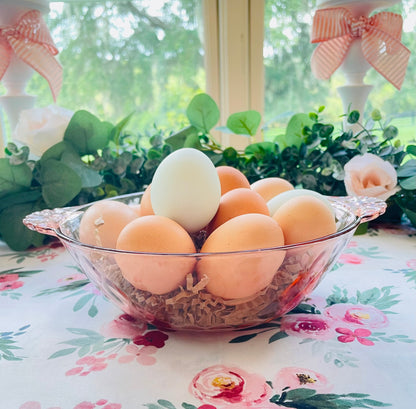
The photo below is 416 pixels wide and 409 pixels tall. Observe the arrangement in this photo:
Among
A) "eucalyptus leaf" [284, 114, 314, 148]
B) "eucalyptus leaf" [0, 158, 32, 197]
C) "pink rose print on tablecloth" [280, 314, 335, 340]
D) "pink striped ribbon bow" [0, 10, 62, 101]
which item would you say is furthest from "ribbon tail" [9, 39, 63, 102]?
"pink rose print on tablecloth" [280, 314, 335, 340]

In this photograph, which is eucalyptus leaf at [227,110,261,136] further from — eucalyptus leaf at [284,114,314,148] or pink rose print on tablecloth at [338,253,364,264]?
pink rose print on tablecloth at [338,253,364,264]

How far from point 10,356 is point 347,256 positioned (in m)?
0.45

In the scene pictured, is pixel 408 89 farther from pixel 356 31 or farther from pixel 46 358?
pixel 46 358

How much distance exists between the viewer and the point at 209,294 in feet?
1.18

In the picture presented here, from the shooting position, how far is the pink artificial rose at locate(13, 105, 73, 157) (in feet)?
2.37

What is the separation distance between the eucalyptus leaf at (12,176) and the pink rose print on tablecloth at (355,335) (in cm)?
53

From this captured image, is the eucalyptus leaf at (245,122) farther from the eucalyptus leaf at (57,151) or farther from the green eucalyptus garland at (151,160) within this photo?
the eucalyptus leaf at (57,151)

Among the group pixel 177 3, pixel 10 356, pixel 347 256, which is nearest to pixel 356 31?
pixel 347 256

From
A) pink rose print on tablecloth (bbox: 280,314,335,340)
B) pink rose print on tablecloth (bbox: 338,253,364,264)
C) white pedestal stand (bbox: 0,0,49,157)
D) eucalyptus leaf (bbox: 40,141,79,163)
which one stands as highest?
white pedestal stand (bbox: 0,0,49,157)

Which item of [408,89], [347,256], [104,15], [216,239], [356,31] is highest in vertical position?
[104,15]

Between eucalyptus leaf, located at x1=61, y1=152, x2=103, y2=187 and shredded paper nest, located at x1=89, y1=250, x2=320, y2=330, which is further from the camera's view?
eucalyptus leaf, located at x1=61, y1=152, x2=103, y2=187

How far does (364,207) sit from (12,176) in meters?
0.53

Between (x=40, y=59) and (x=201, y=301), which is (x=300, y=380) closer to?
(x=201, y=301)

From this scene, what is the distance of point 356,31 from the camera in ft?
2.89
